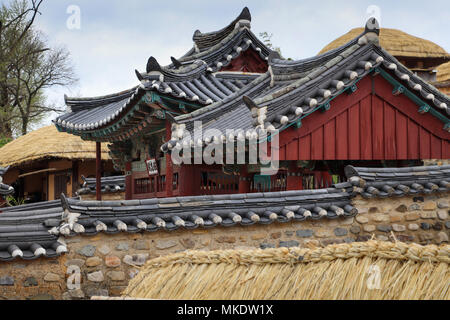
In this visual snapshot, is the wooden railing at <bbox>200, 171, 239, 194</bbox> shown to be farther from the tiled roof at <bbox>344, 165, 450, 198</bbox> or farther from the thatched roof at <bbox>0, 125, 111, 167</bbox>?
the thatched roof at <bbox>0, 125, 111, 167</bbox>

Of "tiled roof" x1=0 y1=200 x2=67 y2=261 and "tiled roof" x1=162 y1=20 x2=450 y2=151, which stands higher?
"tiled roof" x1=162 y1=20 x2=450 y2=151

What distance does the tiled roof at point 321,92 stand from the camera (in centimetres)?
922

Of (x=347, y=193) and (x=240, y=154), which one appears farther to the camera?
(x=240, y=154)

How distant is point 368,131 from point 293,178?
1.59 meters

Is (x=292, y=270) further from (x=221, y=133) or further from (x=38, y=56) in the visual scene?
(x=38, y=56)

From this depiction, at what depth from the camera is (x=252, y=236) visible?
25.6ft

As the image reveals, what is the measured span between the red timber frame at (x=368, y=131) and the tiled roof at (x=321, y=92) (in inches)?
8.0

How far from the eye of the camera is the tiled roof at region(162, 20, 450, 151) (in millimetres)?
9219

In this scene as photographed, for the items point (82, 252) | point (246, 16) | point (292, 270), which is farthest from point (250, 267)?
point (246, 16)

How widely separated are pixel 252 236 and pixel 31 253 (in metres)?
2.81

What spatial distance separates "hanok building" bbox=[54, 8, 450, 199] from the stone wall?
69.6 inches

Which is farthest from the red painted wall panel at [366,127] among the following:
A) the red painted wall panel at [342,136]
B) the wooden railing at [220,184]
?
the wooden railing at [220,184]

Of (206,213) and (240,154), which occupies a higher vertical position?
(240,154)

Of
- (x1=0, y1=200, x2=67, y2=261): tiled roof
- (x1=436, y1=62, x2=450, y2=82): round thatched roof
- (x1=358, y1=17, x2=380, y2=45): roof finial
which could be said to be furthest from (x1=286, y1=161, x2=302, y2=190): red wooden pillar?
(x1=436, y1=62, x2=450, y2=82): round thatched roof
